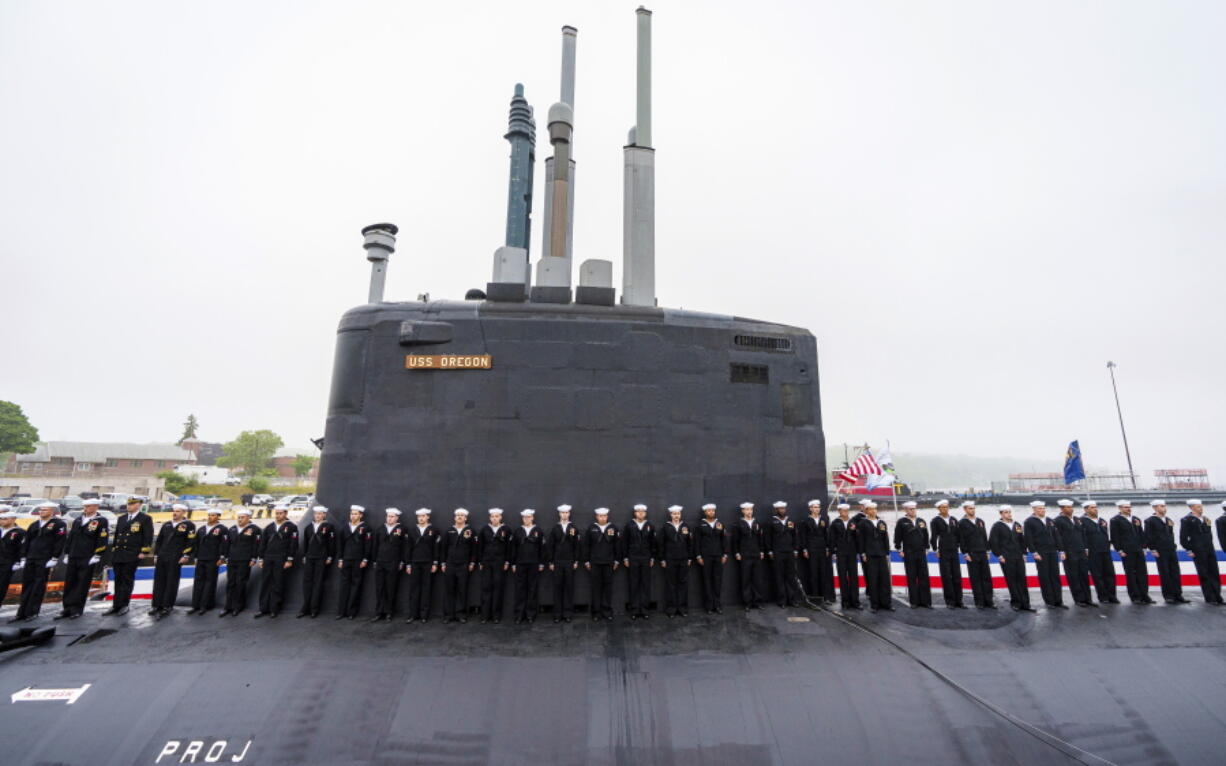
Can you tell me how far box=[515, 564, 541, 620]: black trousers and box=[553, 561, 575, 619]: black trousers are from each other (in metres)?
0.19

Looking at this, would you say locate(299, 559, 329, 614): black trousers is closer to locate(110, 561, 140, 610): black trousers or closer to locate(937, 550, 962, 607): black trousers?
locate(110, 561, 140, 610): black trousers

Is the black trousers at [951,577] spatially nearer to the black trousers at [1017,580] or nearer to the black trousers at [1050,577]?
the black trousers at [1017,580]

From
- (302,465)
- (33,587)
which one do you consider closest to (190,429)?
(302,465)

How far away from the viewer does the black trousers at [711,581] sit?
20.2 feet

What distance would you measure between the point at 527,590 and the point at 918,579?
16.0 feet

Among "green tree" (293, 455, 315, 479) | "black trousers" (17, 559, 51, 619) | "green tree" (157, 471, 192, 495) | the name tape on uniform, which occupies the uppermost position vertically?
"green tree" (293, 455, 315, 479)

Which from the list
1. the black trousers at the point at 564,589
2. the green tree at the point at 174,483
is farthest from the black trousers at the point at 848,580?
the green tree at the point at 174,483

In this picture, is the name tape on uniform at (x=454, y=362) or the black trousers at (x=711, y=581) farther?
the black trousers at (x=711, y=581)

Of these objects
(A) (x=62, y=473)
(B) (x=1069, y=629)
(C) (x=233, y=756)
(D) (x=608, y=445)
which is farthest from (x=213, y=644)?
(A) (x=62, y=473)

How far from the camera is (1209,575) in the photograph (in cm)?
783

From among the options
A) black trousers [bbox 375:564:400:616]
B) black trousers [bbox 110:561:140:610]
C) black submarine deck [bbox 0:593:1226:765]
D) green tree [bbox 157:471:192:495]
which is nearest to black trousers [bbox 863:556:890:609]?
black submarine deck [bbox 0:593:1226:765]

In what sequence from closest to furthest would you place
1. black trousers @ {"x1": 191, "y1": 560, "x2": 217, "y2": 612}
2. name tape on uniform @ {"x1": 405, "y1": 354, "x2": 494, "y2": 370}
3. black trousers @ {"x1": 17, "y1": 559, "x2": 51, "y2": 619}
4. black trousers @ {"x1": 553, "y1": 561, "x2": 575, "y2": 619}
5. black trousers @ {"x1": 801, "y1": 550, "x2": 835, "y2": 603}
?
black trousers @ {"x1": 553, "y1": 561, "x2": 575, "y2": 619}
name tape on uniform @ {"x1": 405, "y1": 354, "x2": 494, "y2": 370}
black trousers @ {"x1": 191, "y1": 560, "x2": 217, "y2": 612}
black trousers @ {"x1": 17, "y1": 559, "x2": 51, "y2": 619}
black trousers @ {"x1": 801, "y1": 550, "x2": 835, "y2": 603}

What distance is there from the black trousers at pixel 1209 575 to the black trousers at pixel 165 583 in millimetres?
12928

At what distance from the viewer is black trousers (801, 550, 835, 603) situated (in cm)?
719
